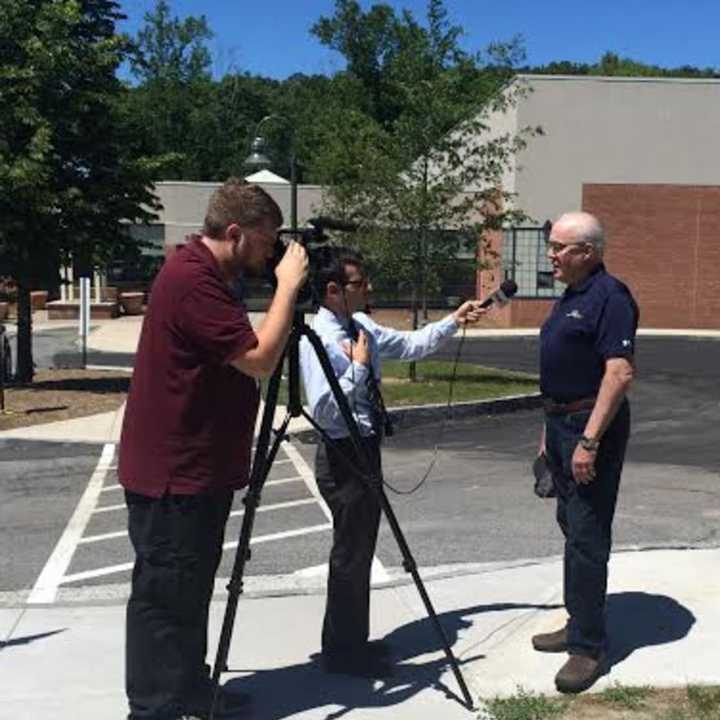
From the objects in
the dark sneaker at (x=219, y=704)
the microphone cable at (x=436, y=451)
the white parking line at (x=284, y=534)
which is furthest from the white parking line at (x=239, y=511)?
the dark sneaker at (x=219, y=704)

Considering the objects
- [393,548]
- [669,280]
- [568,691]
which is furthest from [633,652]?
[669,280]

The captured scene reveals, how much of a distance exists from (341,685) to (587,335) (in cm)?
178

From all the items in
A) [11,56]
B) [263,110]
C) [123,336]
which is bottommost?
[123,336]

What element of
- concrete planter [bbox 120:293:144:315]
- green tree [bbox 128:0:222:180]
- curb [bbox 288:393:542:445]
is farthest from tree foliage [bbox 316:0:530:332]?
green tree [bbox 128:0:222:180]

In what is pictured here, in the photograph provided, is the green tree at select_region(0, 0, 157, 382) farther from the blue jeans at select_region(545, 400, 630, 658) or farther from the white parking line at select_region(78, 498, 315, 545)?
the blue jeans at select_region(545, 400, 630, 658)

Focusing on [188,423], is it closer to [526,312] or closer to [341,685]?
[341,685]

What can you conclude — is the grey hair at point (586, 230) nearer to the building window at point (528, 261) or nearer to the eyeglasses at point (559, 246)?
the eyeglasses at point (559, 246)

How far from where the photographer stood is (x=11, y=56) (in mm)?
15789

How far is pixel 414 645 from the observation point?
5.14 meters

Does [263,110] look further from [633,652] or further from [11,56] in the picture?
[633,652]

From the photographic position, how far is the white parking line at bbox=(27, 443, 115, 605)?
A: 6133mm

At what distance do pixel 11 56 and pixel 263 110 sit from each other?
206ft

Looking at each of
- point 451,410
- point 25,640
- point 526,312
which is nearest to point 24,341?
point 451,410

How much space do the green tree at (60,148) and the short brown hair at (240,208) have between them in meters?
11.3
